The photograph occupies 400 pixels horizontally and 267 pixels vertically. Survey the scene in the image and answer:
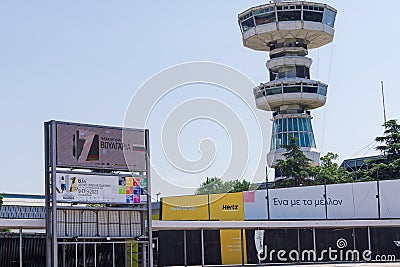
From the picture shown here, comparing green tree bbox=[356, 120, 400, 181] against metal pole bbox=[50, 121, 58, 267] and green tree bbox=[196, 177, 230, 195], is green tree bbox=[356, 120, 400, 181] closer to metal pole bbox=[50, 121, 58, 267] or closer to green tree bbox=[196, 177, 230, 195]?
green tree bbox=[196, 177, 230, 195]

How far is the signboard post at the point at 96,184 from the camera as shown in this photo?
A: 120 ft

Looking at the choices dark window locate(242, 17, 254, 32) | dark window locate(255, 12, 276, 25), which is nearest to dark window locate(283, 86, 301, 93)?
dark window locate(255, 12, 276, 25)

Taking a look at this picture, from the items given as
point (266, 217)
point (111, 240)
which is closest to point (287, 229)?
point (266, 217)

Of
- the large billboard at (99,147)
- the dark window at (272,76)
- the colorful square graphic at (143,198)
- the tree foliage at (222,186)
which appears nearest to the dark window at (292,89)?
the dark window at (272,76)

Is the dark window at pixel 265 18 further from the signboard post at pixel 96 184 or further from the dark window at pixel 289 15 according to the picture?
the signboard post at pixel 96 184

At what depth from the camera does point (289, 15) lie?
12575cm

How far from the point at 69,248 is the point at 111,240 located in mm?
2201

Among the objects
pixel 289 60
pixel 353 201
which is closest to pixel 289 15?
pixel 289 60

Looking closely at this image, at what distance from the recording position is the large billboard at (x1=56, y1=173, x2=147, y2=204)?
36.8 m

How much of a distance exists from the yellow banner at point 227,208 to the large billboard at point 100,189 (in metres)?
25.1

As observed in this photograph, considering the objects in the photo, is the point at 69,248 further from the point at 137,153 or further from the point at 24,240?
the point at 137,153

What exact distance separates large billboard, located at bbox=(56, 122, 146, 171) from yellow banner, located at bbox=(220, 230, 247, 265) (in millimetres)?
15313

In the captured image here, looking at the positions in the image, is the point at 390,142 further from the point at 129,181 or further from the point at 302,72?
the point at 129,181

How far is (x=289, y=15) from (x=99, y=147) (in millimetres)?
91437
